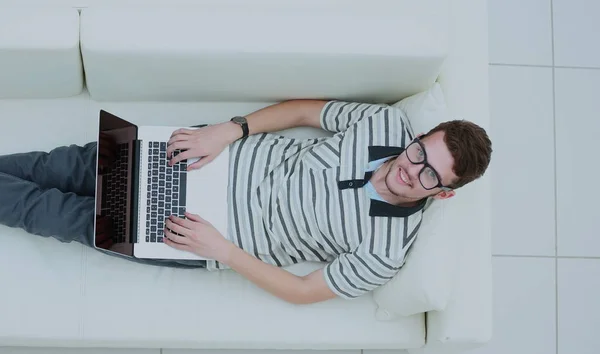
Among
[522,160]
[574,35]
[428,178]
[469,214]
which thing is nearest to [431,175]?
[428,178]

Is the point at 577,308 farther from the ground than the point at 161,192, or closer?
closer

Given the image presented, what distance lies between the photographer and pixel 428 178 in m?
1.73

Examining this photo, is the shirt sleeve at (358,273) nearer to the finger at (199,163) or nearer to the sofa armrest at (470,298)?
the sofa armrest at (470,298)

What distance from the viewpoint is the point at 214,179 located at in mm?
1956

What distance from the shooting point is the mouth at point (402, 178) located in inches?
68.9

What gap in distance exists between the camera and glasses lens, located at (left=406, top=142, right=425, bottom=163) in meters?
1.73

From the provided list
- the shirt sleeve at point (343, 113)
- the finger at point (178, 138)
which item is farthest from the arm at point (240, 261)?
the shirt sleeve at point (343, 113)

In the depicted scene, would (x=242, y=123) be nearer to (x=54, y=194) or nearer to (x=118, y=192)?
(x=118, y=192)

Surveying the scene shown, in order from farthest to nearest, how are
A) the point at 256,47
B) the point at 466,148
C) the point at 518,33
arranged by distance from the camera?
the point at 518,33
the point at 256,47
the point at 466,148

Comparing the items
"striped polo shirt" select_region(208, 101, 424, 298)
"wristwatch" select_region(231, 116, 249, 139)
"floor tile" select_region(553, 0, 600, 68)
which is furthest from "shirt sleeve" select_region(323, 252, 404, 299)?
"floor tile" select_region(553, 0, 600, 68)

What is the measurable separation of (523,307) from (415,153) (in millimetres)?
1173

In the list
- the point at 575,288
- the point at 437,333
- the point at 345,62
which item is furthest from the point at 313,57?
the point at 575,288

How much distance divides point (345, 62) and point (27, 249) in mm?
1089

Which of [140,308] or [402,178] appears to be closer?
[402,178]
